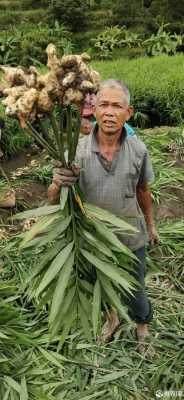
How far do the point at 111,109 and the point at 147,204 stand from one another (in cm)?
55

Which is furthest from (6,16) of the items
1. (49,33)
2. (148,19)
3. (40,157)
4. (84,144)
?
(84,144)

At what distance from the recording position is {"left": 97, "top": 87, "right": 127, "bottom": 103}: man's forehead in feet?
7.27

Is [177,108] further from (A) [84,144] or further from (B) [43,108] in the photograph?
(B) [43,108]

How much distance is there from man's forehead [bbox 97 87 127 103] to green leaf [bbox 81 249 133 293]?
22.1 inches

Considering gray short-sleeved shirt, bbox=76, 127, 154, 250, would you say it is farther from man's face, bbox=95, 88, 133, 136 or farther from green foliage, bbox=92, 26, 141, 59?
green foliage, bbox=92, 26, 141, 59

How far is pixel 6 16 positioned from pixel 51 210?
35.9 ft

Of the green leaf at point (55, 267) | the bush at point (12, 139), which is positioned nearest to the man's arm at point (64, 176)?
the green leaf at point (55, 267)

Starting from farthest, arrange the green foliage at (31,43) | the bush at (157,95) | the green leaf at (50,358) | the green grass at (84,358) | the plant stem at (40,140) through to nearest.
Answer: the green foliage at (31,43)
the bush at (157,95)
the green leaf at (50,358)
the green grass at (84,358)
the plant stem at (40,140)

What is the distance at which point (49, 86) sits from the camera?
184 centimetres

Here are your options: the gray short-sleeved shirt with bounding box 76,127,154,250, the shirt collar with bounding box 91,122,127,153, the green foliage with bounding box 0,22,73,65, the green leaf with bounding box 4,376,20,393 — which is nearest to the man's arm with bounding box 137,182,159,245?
the gray short-sleeved shirt with bounding box 76,127,154,250

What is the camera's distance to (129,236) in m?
2.49

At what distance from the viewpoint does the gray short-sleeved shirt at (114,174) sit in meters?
2.36

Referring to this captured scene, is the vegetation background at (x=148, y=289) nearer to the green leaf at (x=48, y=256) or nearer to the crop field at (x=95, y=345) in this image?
the crop field at (x=95, y=345)

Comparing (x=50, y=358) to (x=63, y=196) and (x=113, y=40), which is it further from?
(x=113, y=40)
